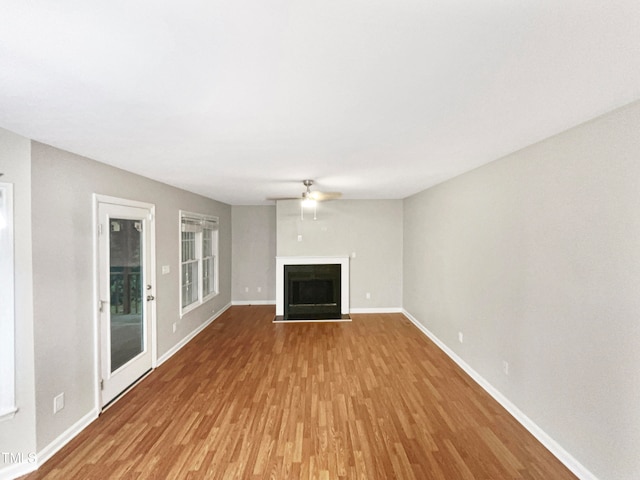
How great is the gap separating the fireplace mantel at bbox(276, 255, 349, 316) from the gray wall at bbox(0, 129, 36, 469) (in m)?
4.16

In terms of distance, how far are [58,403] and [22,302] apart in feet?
3.01

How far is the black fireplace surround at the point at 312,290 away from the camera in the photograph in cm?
612

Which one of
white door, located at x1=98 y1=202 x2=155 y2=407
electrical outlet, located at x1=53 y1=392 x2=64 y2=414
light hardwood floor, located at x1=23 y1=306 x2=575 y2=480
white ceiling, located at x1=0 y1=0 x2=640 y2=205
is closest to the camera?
white ceiling, located at x1=0 y1=0 x2=640 y2=205

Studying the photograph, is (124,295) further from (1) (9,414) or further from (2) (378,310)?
(2) (378,310)

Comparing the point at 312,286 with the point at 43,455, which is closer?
the point at 43,455

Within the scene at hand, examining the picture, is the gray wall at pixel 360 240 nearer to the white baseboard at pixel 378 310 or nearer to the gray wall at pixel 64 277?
the white baseboard at pixel 378 310

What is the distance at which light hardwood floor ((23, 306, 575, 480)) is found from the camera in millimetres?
2176

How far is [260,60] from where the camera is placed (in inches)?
48.3

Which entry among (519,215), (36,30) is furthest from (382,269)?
(36,30)

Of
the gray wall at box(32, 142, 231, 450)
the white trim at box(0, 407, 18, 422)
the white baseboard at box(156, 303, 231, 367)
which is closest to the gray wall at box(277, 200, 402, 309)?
the white baseboard at box(156, 303, 231, 367)

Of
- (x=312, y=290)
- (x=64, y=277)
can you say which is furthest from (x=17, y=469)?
(x=312, y=290)

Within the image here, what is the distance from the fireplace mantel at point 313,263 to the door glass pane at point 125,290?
2849mm

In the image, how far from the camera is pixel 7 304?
81.4 inches

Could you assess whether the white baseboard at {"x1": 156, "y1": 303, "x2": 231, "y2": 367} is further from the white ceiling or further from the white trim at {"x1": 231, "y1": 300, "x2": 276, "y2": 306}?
the white ceiling
